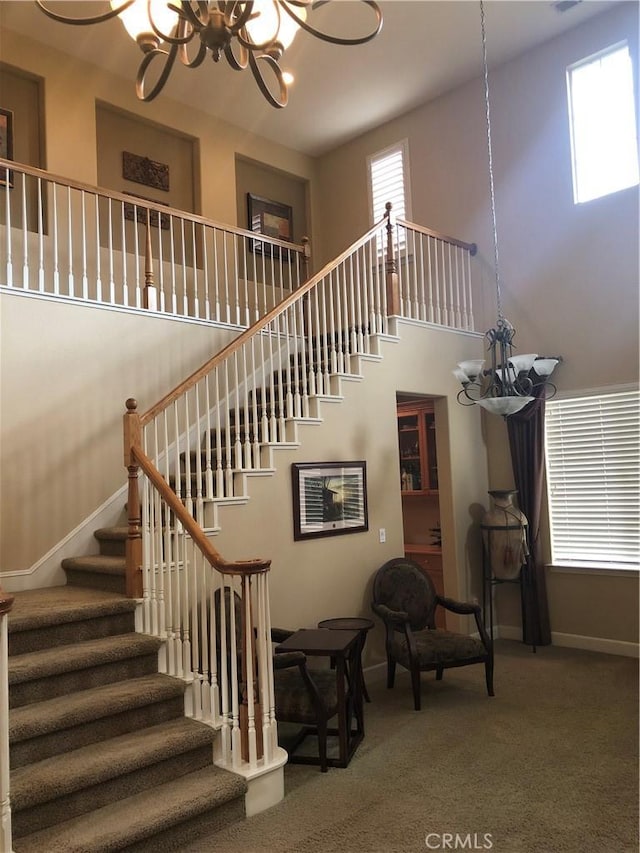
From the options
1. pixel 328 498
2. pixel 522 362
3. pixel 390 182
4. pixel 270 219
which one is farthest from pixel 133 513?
pixel 390 182

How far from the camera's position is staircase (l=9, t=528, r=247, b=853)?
9.37 ft

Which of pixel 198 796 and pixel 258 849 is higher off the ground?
pixel 198 796

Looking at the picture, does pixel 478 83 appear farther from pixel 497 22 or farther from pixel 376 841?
pixel 376 841

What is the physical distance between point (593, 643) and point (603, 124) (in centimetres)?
466

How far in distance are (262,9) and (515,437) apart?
14.8 ft

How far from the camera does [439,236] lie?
6613 mm

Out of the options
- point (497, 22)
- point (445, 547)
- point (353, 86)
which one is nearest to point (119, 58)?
point (353, 86)

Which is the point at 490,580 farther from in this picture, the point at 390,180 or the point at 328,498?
the point at 390,180

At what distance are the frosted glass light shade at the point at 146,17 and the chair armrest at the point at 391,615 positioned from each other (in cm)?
383

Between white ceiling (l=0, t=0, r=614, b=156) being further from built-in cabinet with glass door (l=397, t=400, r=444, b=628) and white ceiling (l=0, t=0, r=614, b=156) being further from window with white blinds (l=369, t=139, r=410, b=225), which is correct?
built-in cabinet with glass door (l=397, t=400, r=444, b=628)

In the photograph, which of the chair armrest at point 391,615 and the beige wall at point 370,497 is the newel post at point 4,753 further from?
the chair armrest at point 391,615

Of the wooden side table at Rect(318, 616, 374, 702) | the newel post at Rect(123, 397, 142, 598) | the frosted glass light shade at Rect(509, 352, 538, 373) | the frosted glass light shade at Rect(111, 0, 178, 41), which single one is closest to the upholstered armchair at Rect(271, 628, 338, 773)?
the wooden side table at Rect(318, 616, 374, 702)

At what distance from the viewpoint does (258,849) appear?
2979 millimetres

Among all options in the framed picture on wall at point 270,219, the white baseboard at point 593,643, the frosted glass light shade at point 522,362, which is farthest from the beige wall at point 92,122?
the white baseboard at point 593,643
